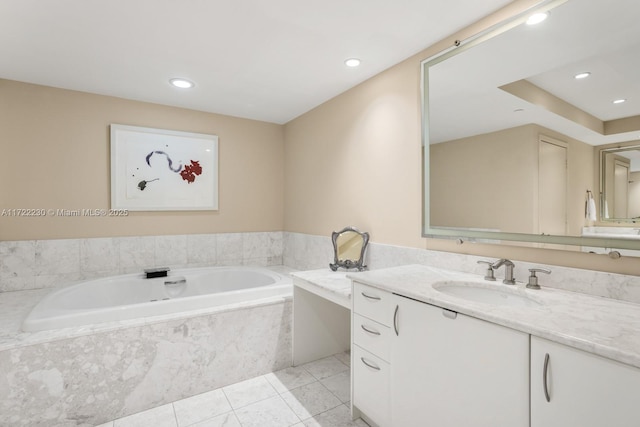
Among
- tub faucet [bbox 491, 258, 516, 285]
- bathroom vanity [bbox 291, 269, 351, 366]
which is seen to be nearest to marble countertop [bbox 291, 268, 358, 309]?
bathroom vanity [bbox 291, 269, 351, 366]

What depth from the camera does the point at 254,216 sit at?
3658mm

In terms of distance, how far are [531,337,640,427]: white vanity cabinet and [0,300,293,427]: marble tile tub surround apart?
1.74 m

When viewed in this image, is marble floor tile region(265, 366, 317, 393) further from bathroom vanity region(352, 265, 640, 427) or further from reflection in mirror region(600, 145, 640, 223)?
reflection in mirror region(600, 145, 640, 223)

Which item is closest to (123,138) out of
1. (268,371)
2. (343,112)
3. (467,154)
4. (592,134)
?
(343,112)

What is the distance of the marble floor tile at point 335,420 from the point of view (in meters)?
1.77

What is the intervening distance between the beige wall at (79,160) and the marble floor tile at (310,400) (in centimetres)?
193

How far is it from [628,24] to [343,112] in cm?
185

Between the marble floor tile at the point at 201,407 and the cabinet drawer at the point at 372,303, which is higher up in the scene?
the cabinet drawer at the point at 372,303

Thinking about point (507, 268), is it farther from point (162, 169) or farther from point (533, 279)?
point (162, 169)

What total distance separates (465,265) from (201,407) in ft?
5.89

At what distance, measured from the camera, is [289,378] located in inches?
89.3

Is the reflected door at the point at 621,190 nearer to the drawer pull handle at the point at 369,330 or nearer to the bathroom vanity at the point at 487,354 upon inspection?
the bathroom vanity at the point at 487,354

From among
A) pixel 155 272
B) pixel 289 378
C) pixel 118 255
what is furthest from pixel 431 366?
pixel 118 255

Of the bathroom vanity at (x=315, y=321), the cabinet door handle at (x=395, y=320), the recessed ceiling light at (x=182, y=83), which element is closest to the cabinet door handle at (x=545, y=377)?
the cabinet door handle at (x=395, y=320)
